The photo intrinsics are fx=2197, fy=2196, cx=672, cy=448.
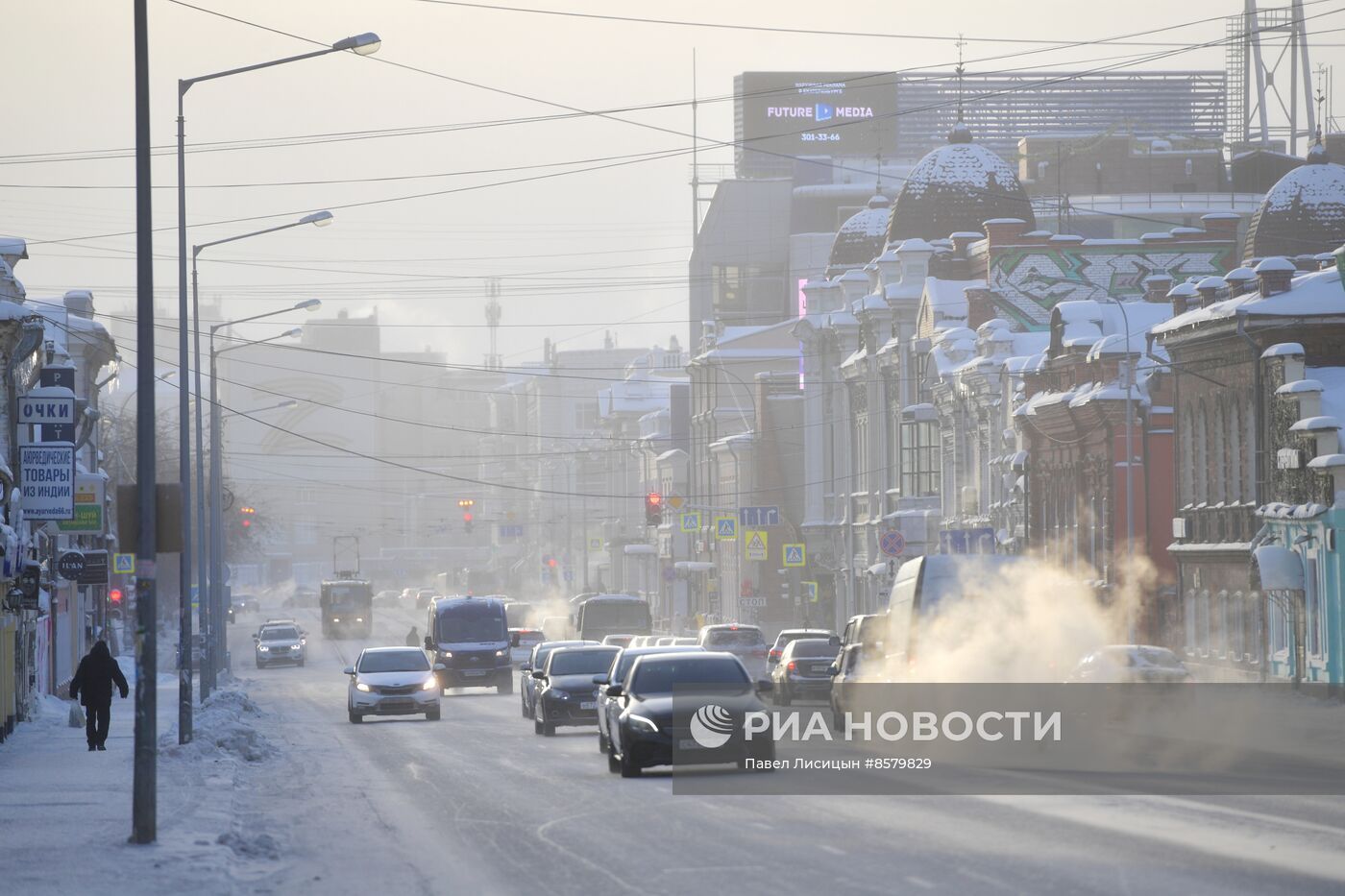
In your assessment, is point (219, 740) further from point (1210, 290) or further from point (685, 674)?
point (1210, 290)

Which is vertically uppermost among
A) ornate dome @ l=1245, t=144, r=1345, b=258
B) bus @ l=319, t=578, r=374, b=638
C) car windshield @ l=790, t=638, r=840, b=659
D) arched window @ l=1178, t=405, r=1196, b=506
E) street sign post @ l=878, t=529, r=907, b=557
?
ornate dome @ l=1245, t=144, r=1345, b=258

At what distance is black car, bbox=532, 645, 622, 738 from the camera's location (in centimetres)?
3609

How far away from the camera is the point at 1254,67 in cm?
11006

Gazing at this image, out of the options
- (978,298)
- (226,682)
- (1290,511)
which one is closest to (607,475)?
(978,298)

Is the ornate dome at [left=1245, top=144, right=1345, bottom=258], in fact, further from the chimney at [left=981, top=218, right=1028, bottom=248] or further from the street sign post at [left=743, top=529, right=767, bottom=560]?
the street sign post at [left=743, top=529, right=767, bottom=560]

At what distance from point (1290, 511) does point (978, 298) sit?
29.3m

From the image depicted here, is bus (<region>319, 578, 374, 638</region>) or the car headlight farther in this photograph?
bus (<region>319, 578, 374, 638</region>)

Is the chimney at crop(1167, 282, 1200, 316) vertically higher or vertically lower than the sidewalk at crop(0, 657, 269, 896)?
higher

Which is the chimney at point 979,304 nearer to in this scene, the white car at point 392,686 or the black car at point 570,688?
the white car at point 392,686

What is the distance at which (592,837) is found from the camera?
18328mm

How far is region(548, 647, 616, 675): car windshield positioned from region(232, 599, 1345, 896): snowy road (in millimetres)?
9743

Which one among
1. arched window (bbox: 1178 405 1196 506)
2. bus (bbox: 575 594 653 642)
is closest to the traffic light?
bus (bbox: 575 594 653 642)

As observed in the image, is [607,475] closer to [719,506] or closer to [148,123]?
[719,506]

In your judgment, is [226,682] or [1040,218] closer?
[226,682]
